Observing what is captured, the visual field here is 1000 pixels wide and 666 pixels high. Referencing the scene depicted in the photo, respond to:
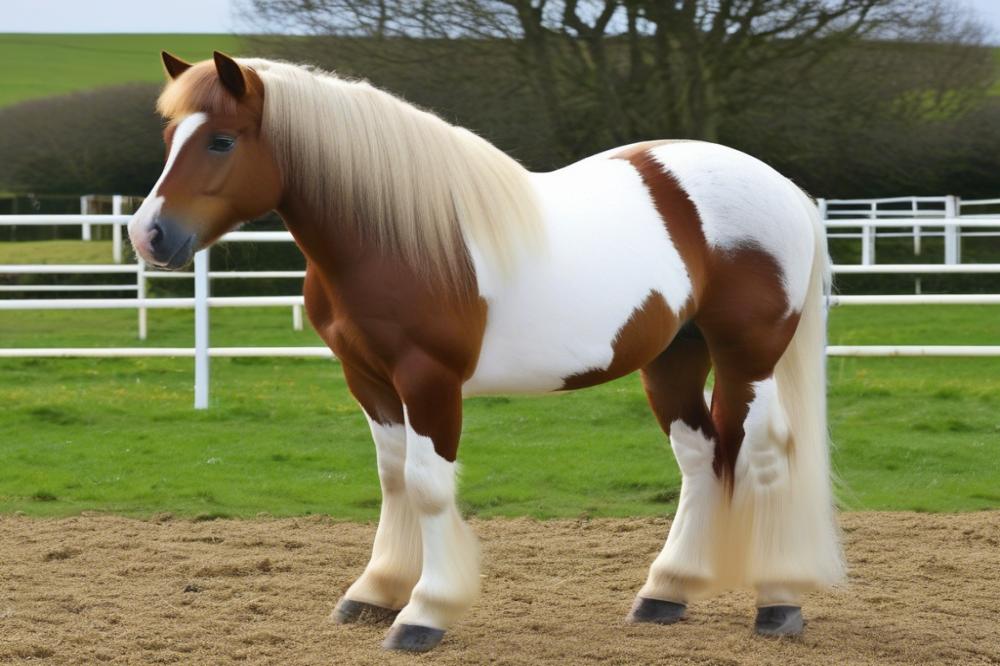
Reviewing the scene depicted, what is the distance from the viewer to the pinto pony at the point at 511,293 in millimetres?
3225

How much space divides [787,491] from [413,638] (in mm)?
1306

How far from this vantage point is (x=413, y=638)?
344 centimetres

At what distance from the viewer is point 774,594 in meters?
3.76

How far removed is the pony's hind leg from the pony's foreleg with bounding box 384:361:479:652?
717 mm

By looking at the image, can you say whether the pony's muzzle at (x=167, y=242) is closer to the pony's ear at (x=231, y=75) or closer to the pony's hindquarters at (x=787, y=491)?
the pony's ear at (x=231, y=75)

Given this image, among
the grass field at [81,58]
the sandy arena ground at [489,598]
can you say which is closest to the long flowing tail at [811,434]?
the sandy arena ground at [489,598]

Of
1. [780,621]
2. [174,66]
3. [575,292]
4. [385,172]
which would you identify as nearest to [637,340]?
[575,292]

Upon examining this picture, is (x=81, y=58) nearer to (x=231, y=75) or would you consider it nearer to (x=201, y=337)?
(x=201, y=337)

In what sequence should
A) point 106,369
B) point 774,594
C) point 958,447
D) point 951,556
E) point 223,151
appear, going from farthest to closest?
point 106,369 < point 958,447 < point 951,556 < point 774,594 < point 223,151

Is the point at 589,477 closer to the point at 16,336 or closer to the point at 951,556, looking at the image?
the point at 951,556

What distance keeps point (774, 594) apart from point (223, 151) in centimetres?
217

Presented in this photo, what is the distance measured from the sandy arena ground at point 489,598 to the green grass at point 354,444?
1.53ft

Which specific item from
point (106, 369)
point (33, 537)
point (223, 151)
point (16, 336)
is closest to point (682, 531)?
point (223, 151)

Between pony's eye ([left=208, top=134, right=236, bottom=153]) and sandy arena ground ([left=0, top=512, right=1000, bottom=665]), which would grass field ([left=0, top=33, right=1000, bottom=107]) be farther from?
pony's eye ([left=208, top=134, right=236, bottom=153])
